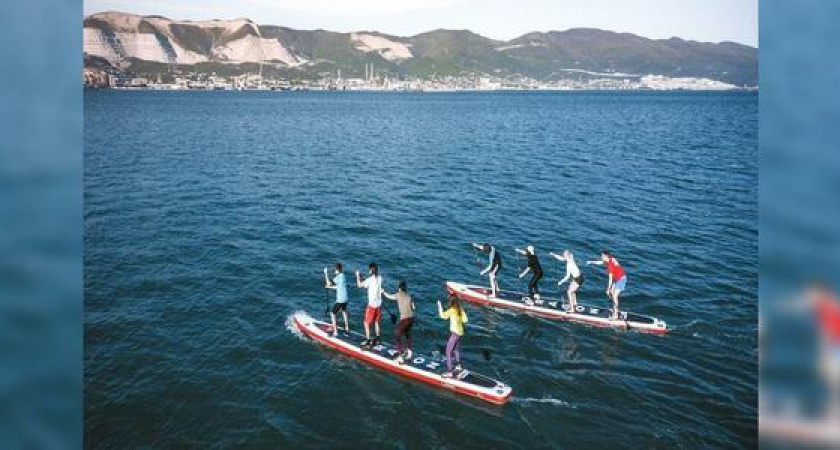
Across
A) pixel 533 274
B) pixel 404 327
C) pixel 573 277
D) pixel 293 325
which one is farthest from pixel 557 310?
pixel 293 325

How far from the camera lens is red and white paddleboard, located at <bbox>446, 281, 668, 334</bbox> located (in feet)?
87.8

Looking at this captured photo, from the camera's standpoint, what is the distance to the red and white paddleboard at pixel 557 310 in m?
26.8

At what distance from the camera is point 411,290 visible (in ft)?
104

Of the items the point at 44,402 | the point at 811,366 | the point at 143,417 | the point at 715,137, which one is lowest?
the point at 143,417

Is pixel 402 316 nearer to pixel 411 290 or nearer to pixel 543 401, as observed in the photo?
pixel 543 401

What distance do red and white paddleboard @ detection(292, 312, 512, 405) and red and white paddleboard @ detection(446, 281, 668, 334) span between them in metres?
7.47

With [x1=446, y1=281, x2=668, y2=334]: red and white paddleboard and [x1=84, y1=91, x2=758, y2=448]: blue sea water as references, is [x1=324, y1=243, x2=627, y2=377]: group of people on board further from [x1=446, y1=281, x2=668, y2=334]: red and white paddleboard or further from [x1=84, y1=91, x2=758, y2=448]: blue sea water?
[x1=84, y1=91, x2=758, y2=448]: blue sea water

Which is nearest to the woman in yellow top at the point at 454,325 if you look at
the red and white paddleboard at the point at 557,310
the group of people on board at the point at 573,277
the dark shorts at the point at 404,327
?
the dark shorts at the point at 404,327

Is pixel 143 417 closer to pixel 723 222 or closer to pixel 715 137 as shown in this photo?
pixel 723 222

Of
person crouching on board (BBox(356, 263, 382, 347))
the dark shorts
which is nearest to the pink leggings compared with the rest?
the dark shorts

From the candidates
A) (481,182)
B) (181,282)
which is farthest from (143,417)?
(481,182)

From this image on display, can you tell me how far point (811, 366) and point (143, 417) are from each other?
68.7 ft

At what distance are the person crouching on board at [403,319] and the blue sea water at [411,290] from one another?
1443 mm

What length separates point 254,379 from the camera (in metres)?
22.2
